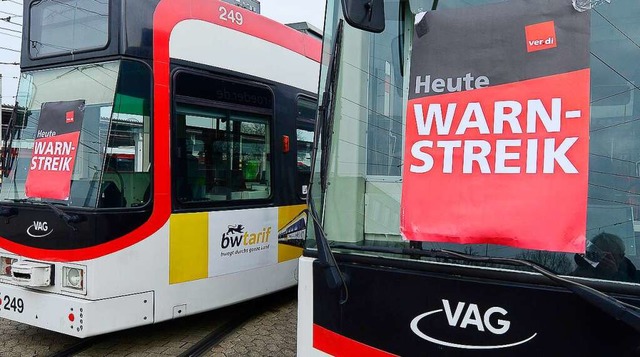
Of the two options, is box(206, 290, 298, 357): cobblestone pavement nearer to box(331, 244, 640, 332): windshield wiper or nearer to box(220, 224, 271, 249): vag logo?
box(220, 224, 271, 249): vag logo

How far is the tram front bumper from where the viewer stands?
4.04m

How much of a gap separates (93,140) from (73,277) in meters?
1.12

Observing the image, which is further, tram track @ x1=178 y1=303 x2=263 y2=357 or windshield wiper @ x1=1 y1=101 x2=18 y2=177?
windshield wiper @ x1=1 y1=101 x2=18 y2=177

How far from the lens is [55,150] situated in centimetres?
443

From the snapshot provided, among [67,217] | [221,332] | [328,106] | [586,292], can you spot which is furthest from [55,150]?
[586,292]

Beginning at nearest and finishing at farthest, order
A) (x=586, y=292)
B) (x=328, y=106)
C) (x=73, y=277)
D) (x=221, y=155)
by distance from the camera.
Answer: (x=586, y=292), (x=328, y=106), (x=73, y=277), (x=221, y=155)

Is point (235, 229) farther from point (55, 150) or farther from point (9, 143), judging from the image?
point (9, 143)

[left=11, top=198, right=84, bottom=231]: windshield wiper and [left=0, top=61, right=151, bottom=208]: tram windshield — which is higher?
[left=0, top=61, right=151, bottom=208]: tram windshield

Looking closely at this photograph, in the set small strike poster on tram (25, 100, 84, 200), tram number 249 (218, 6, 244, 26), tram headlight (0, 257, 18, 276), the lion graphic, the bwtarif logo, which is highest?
tram number 249 (218, 6, 244, 26)

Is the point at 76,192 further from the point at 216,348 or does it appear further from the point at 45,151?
the point at 216,348

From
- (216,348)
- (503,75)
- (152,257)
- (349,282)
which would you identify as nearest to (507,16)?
(503,75)

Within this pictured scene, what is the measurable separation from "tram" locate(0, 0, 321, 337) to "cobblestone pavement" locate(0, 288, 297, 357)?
0.37 m

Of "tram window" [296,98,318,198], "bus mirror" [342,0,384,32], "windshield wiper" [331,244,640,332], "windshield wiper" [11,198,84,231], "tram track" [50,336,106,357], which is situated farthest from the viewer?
"tram window" [296,98,318,198]

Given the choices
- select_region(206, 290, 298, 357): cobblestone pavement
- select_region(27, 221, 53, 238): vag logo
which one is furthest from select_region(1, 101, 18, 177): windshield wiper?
select_region(206, 290, 298, 357): cobblestone pavement
